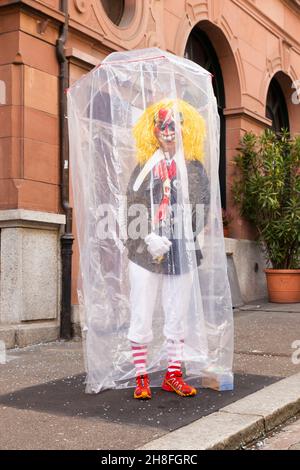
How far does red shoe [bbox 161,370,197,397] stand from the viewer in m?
4.55

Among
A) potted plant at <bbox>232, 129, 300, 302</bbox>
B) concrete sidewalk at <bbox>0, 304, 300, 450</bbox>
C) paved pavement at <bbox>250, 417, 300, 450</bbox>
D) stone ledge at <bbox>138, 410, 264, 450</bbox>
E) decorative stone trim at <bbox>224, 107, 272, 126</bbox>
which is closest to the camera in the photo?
stone ledge at <bbox>138, 410, 264, 450</bbox>

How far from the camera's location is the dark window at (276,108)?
1351cm

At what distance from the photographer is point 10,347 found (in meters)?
6.50

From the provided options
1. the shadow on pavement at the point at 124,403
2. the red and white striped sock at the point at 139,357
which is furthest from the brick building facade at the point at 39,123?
the red and white striped sock at the point at 139,357

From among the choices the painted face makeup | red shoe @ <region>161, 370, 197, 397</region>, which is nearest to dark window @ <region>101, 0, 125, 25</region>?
the painted face makeup

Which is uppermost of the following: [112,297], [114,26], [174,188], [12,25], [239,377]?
[114,26]

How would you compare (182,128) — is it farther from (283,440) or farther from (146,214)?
(283,440)

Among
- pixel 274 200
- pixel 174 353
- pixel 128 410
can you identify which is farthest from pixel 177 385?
pixel 274 200

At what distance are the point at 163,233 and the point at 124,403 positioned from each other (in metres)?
1.19

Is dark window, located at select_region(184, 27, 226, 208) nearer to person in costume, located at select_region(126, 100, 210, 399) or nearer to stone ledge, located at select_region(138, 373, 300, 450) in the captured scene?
person in costume, located at select_region(126, 100, 210, 399)

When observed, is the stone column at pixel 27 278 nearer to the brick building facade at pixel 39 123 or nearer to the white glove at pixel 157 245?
the brick building facade at pixel 39 123

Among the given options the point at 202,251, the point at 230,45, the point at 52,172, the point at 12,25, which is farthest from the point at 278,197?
the point at 202,251

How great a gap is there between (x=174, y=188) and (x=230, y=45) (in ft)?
24.1

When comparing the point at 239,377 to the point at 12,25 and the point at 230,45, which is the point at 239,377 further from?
the point at 230,45
